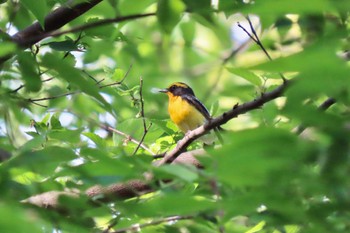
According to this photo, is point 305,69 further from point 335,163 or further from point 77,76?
point 77,76

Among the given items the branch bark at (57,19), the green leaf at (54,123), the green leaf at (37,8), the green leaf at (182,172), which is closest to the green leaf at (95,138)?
the green leaf at (54,123)

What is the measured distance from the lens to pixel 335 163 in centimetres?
103

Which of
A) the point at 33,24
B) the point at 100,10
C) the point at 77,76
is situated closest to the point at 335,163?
the point at 77,76

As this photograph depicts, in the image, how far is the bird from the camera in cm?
506

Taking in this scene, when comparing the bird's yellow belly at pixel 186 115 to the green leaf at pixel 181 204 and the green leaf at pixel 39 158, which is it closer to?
the green leaf at pixel 39 158

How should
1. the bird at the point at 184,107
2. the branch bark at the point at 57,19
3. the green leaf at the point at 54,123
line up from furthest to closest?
1. the bird at the point at 184,107
2. the green leaf at the point at 54,123
3. the branch bark at the point at 57,19

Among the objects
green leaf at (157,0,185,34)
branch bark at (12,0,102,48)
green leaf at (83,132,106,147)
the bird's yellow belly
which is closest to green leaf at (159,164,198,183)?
green leaf at (157,0,185,34)

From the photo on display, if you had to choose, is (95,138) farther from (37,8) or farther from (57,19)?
(37,8)

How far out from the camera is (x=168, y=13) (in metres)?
1.24

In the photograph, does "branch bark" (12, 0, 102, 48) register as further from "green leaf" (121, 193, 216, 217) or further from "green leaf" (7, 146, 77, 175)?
"green leaf" (121, 193, 216, 217)

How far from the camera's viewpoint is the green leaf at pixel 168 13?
123cm

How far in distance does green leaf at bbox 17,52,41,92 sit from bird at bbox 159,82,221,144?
357 cm

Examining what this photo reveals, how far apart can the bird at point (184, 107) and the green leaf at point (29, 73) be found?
11.7 feet

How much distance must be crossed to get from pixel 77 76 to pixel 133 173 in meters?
0.19
